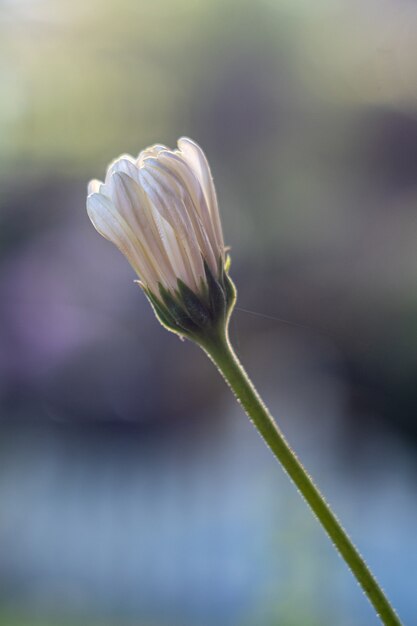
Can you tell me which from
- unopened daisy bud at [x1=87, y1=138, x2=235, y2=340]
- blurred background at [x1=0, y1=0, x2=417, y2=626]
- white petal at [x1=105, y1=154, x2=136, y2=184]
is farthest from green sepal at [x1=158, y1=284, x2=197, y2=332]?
blurred background at [x1=0, y1=0, x2=417, y2=626]

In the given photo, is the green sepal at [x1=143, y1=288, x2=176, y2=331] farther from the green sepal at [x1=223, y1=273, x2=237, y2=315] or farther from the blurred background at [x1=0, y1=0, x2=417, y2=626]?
the blurred background at [x1=0, y1=0, x2=417, y2=626]

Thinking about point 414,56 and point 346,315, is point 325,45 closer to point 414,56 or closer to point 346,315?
point 414,56

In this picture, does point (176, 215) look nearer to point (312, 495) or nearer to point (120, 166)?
point (120, 166)

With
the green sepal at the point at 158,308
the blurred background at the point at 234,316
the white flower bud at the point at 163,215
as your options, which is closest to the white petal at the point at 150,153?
the white flower bud at the point at 163,215

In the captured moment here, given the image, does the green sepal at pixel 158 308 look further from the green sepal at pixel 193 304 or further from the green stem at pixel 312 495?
the green stem at pixel 312 495

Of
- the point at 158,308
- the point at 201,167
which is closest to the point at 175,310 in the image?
the point at 158,308

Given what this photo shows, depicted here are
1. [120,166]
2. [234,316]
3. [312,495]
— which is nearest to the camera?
[312,495]

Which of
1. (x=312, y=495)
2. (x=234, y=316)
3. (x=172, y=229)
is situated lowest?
(x=234, y=316)
